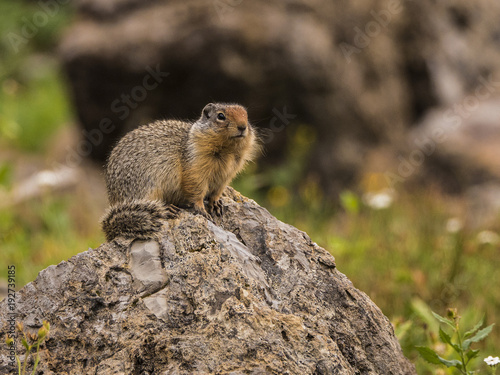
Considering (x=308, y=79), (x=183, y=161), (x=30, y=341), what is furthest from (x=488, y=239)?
(x=30, y=341)

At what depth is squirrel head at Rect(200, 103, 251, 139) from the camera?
4.81m

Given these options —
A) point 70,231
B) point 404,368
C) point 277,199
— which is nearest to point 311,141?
point 277,199

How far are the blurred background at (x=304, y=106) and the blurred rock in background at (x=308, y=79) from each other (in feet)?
0.07

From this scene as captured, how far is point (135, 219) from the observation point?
4.10 m

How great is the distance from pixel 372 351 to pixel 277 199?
597 centimetres

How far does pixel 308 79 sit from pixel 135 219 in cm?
689

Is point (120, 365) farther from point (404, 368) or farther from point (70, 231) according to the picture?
point (70, 231)

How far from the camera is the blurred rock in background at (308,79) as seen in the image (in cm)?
1037

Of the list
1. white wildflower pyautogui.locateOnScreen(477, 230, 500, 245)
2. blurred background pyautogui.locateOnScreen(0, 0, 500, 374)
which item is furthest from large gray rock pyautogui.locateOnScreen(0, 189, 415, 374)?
blurred background pyautogui.locateOnScreen(0, 0, 500, 374)

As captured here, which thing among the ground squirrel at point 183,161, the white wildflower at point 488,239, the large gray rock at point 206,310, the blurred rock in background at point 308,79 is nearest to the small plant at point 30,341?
the large gray rock at point 206,310

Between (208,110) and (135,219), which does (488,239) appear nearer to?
(208,110)

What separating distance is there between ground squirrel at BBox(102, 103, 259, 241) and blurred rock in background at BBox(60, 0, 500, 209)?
218 inches

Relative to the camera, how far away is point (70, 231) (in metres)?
9.16

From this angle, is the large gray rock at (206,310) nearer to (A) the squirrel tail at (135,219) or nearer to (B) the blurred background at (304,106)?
(A) the squirrel tail at (135,219)
